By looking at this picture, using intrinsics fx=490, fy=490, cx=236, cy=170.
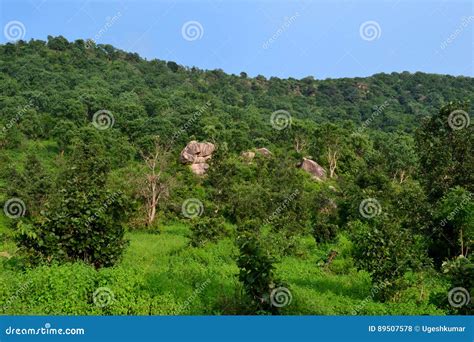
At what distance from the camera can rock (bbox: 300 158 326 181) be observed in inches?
1884

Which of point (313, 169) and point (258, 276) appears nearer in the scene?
point (258, 276)

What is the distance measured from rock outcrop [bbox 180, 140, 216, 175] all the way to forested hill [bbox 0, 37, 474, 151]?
10.9 ft

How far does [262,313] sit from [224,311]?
1.17m

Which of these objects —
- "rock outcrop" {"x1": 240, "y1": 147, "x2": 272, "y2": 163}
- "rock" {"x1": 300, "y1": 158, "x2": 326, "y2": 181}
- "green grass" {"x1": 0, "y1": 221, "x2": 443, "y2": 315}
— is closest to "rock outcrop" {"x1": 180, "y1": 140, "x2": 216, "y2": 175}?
"rock outcrop" {"x1": 240, "y1": 147, "x2": 272, "y2": 163}

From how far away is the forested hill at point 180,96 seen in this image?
55188 mm

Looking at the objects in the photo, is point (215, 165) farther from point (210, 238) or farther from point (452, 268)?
point (452, 268)

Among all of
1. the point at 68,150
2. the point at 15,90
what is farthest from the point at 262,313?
the point at 15,90

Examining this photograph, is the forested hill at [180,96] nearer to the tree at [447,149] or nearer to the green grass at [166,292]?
the tree at [447,149]

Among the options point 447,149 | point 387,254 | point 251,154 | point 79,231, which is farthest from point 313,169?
point 79,231

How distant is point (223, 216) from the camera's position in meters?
32.8

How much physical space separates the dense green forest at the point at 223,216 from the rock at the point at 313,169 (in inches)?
7.8

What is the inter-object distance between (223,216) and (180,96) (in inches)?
2144

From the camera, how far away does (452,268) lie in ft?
38.5

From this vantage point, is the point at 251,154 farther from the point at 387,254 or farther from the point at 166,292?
the point at 166,292
